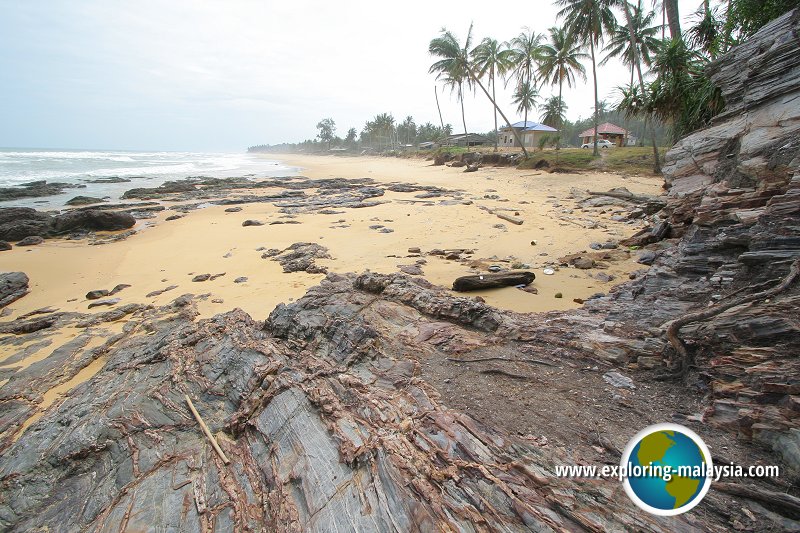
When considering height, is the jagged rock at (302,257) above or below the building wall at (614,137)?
below

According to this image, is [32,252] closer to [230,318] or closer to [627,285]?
[230,318]

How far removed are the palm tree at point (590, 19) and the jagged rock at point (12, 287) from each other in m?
32.6

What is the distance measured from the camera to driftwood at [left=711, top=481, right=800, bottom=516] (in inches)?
78.3

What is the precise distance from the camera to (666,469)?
7.87 feet

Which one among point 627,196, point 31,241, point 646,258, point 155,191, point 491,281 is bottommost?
point 491,281

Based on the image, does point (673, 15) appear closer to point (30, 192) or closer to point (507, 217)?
point (507, 217)

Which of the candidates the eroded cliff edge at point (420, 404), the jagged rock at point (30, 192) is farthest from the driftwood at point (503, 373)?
the jagged rock at point (30, 192)

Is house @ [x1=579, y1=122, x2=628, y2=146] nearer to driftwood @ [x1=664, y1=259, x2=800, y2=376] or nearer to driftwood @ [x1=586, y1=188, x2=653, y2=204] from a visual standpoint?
driftwood @ [x1=586, y1=188, x2=653, y2=204]

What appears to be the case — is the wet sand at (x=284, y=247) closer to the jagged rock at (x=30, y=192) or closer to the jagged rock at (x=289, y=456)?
the jagged rock at (x=289, y=456)

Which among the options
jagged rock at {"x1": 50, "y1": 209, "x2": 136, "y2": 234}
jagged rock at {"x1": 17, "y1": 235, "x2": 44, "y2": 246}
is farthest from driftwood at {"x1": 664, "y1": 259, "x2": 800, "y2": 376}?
jagged rock at {"x1": 17, "y1": 235, "x2": 44, "y2": 246}

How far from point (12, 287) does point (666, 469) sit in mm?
13030

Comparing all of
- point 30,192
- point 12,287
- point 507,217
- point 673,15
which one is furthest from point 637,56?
point 30,192

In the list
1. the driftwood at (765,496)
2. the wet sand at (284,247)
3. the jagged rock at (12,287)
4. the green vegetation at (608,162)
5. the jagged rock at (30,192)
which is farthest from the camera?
the jagged rock at (30,192)

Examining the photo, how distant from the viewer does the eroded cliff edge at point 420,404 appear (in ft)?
7.87
